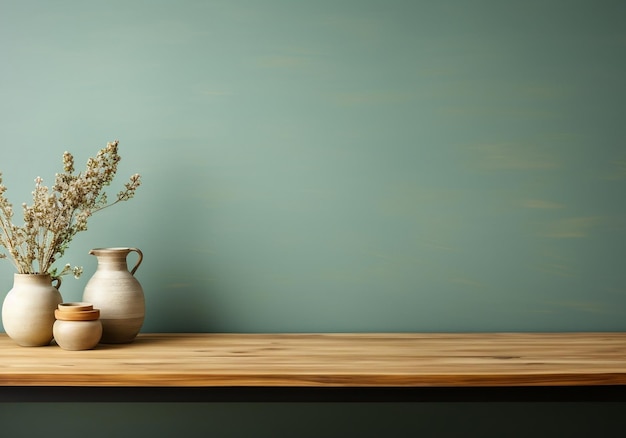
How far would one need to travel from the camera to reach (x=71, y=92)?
77.3 inches

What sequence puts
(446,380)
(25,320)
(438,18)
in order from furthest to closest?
(438,18) < (25,320) < (446,380)

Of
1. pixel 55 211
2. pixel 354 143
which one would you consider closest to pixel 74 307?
pixel 55 211

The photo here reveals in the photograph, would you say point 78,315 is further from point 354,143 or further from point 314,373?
point 354,143

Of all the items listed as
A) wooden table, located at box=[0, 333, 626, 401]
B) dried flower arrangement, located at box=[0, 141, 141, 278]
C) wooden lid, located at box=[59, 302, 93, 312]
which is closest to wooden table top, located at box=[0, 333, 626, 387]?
wooden table, located at box=[0, 333, 626, 401]

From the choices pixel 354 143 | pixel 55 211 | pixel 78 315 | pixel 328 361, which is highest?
pixel 354 143

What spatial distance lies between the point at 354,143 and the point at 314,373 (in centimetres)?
85

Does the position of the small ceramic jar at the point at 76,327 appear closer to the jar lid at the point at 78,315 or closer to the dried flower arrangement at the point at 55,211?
the jar lid at the point at 78,315

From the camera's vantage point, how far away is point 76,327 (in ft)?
5.23

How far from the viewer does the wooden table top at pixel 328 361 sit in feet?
4.55

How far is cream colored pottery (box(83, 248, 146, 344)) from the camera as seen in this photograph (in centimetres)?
170

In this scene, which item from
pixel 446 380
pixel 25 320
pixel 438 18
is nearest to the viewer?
pixel 446 380

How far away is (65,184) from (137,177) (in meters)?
0.20

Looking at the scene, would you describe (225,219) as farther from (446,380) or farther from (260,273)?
(446,380)

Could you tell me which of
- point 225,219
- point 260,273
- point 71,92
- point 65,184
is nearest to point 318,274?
point 260,273
